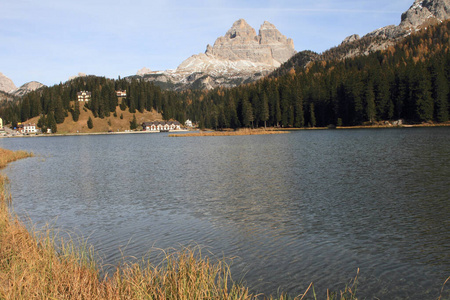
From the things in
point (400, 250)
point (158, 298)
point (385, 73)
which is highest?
point (385, 73)

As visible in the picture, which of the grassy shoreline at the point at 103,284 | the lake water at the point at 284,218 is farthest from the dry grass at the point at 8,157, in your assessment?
the grassy shoreline at the point at 103,284

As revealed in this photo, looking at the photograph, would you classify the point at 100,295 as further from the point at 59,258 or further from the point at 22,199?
the point at 22,199

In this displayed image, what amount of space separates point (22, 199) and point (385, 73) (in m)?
132

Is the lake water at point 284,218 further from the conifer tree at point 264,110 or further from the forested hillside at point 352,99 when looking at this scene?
the conifer tree at point 264,110

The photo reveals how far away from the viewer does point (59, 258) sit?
441 inches

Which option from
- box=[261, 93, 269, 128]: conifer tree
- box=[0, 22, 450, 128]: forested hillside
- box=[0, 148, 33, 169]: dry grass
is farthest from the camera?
box=[261, 93, 269, 128]: conifer tree

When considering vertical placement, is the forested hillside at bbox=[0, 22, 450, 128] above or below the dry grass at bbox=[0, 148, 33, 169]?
above

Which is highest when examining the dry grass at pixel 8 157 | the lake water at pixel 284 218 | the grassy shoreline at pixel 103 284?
the dry grass at pixel 8 157

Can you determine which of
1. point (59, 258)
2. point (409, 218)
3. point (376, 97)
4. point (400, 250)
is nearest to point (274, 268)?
point (400, 250)

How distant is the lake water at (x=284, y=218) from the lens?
11.6m

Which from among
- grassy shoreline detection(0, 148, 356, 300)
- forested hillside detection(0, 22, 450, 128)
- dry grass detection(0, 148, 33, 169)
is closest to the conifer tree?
forested hillside detection(0, 22, 450, 128)

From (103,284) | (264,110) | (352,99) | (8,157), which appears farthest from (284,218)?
(264,110)

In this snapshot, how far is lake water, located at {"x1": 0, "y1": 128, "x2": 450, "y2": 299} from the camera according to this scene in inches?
457

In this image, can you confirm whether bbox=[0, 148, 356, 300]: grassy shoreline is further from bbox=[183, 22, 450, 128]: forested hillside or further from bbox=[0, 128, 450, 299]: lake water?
bbox=[183, 22, 450, 128]: forested hillside
